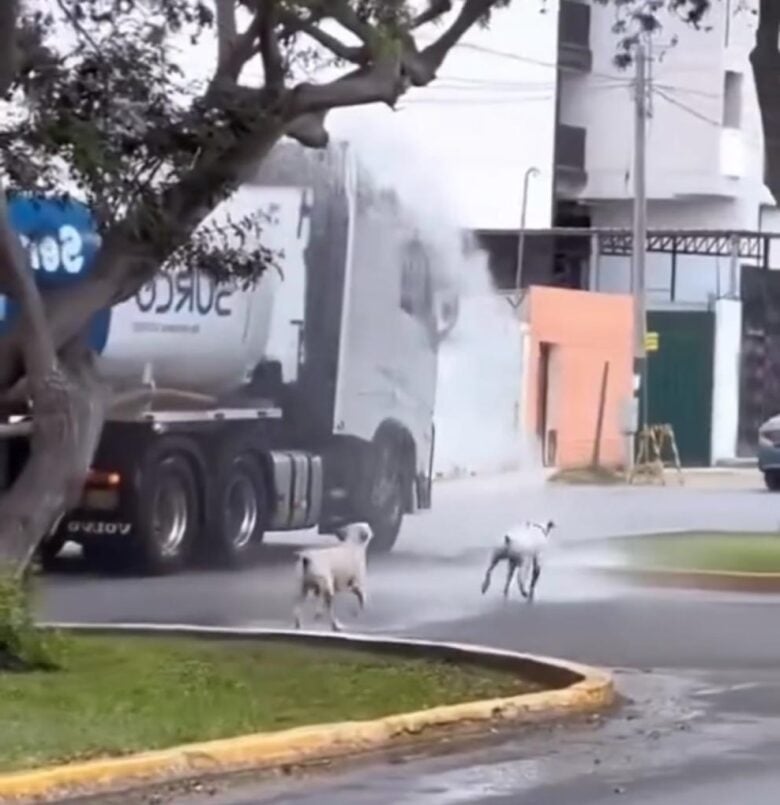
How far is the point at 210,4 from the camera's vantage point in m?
17.4

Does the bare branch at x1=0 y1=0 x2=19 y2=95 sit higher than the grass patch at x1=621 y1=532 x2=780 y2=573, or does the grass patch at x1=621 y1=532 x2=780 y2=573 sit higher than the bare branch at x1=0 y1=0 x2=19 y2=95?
the bare branch at x1=0 y1=0 x2=19 y2=95

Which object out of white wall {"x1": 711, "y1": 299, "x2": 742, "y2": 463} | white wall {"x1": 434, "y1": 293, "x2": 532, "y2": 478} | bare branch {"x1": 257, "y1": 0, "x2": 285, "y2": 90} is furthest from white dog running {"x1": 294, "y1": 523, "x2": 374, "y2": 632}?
white wall {"x1": 711, "y1": 299, "x2": 742, "y2": 463}

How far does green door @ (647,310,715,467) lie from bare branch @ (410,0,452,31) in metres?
31.9

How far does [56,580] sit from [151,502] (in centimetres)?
115

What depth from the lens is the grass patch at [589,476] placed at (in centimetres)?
3859

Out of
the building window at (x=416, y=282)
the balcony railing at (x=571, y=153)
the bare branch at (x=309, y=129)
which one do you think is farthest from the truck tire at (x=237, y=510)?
the balcony railing at (x=571, y=153)

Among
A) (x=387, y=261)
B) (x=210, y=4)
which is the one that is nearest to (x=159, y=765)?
(x=210, y=4)

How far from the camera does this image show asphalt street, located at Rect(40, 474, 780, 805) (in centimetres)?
1158

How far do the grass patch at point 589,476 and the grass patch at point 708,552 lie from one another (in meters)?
10.5

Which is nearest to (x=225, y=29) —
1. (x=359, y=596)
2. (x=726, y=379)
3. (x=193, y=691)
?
(x=193, y=691)

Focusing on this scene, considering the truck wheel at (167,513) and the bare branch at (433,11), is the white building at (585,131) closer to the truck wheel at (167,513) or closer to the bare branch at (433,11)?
the truck wheel at (167,513)

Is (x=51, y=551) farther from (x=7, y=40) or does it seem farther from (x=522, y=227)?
(x=522, y=227)

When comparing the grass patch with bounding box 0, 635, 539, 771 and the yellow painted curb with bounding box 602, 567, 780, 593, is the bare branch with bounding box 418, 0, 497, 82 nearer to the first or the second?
the grass patch with bounding box 0, 635, 539, 771

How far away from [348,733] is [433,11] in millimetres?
5563
